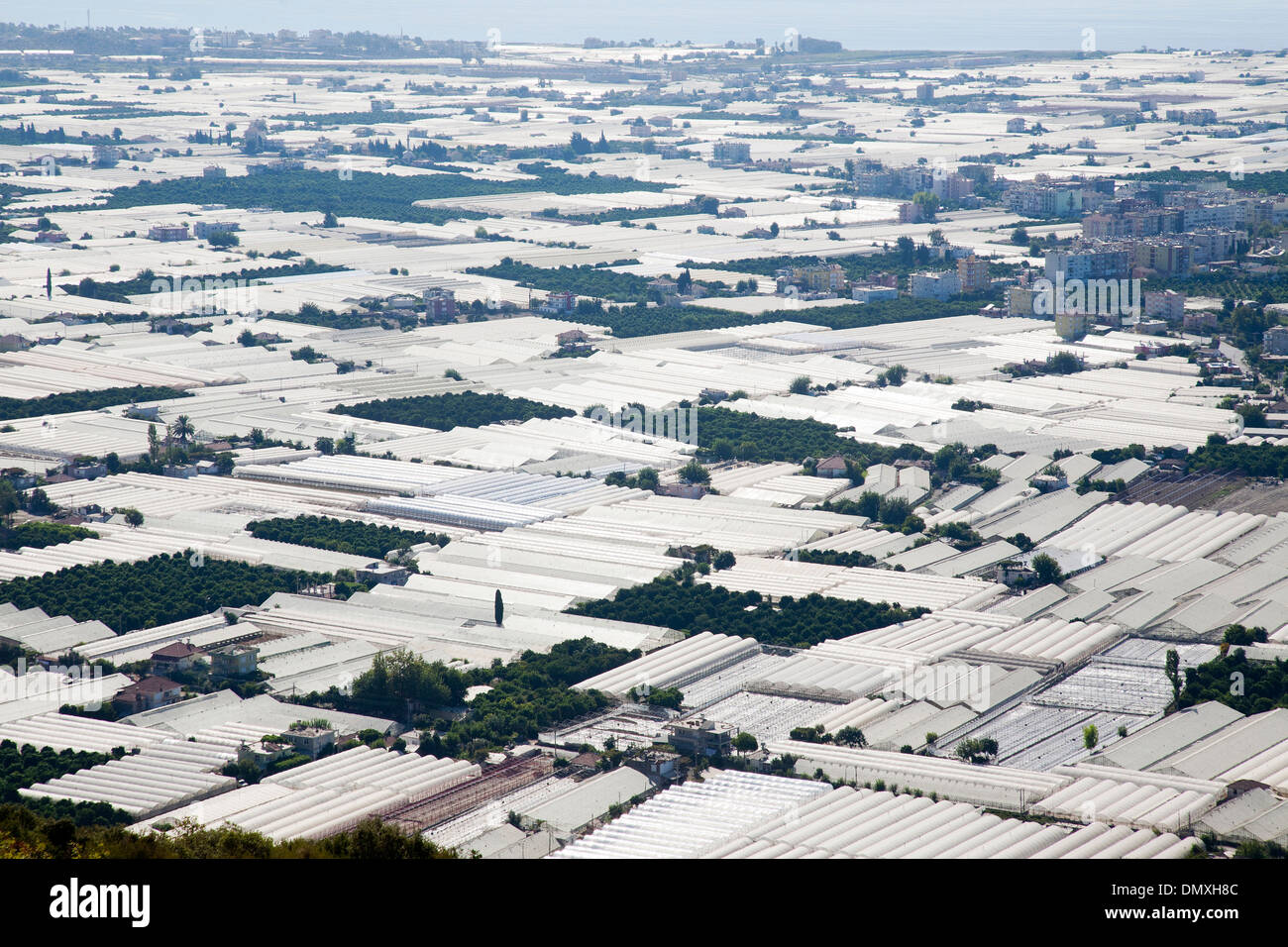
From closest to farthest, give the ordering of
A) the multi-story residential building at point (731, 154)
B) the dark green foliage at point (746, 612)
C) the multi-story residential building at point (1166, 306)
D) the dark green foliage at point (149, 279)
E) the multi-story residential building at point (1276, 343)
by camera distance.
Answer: the dark green foliage at point (746, 612)
the multi-story residential building at point (1276, 343)
the multi-story residential building at point (1166, 306)
the dark green foliage at point (149, 279)
the multi-story residential building at point (731, 154)

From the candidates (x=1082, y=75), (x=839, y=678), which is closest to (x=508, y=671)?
(x=839, y=678)

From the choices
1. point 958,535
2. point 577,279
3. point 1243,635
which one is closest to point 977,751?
point 1243,635

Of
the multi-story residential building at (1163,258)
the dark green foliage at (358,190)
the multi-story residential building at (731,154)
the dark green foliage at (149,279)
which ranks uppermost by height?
the multi-story residential building at (731,154)

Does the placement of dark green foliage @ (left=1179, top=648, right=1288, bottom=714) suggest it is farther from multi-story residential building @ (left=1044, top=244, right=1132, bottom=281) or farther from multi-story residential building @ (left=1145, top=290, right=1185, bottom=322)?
multi-story residential building @ (left=1044, top=244, right=1132, bottom=281)

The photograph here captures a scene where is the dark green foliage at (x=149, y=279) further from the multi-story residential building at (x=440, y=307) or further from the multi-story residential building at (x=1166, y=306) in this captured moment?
the multi-story residential building at (x=1166, y=306)

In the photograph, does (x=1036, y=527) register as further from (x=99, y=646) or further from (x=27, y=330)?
(x=27, y=330)

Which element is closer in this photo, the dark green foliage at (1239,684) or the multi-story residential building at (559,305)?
the dark green foliage at (1239,684)

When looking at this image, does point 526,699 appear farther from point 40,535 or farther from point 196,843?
point 40,535

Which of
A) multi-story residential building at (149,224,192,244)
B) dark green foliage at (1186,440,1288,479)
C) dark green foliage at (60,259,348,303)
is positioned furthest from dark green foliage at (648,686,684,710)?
multi-story residential building at (149,224,192,244)

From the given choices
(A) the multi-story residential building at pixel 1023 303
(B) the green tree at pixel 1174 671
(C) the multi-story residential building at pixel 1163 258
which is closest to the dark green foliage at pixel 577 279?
(A) the multi-story residential building at pixel 1023 303
